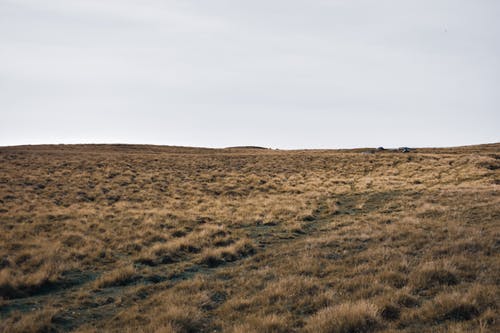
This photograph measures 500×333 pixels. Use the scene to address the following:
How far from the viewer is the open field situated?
6949 mm

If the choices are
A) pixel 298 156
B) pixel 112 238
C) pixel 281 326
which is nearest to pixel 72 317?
pixel 281 326

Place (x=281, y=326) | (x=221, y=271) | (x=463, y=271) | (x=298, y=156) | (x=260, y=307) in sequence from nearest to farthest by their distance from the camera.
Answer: (x=281, y=326), (x=260, y=307), (x=463, y=271), (x=221, y=271), (x=298, y=156)

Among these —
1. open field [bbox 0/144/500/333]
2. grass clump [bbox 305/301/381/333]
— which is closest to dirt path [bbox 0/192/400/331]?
open field [bbox 0/144/500/333]

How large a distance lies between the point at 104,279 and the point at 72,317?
213 cm

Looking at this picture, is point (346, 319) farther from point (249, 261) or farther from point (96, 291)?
point (96, 291)

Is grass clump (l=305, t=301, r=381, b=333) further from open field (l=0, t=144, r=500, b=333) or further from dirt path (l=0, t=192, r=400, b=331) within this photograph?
dirt path (l=0, t=192, r=400, b=331)

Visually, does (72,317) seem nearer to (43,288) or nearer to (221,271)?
(43,288)

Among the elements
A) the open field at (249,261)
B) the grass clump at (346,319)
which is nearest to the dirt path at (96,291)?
the open field at (249,261)

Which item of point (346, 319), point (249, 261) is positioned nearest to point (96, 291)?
point (249, 261)

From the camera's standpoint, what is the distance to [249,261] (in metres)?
11.5

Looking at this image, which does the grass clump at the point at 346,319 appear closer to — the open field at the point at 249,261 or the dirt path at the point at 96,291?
the open field at the point at 249,261

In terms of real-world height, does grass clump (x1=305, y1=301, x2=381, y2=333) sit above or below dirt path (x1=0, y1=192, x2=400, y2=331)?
above

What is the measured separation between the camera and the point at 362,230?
45.9 ft

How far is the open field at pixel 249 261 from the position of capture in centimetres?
695
